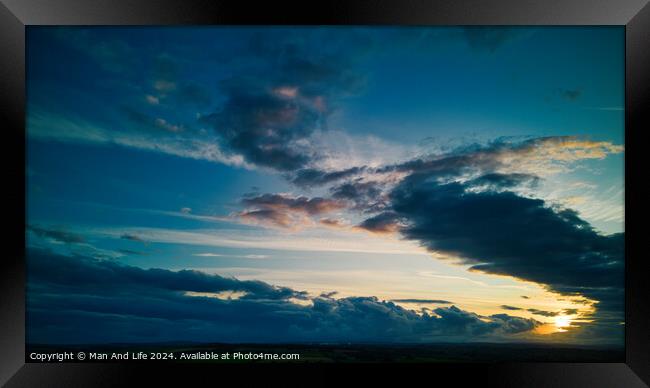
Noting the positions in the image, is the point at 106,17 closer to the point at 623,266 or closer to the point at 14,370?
the point at 14,370

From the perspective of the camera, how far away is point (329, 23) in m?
5.55

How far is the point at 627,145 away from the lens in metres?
5.62

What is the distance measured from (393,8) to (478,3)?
0.92 meters

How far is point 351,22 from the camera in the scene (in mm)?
5504

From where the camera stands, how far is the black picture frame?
544 centimetres

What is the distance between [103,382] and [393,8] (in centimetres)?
520

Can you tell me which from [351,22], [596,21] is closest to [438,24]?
[351,22]

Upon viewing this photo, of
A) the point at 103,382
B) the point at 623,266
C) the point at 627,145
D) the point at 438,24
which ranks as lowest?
the point at 103,382

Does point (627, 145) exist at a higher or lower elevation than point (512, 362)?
higher

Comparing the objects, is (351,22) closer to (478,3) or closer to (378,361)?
(478,3)

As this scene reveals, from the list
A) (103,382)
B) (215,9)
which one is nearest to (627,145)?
(215,9)

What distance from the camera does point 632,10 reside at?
545 centimetres

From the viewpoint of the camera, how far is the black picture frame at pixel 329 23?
544cm

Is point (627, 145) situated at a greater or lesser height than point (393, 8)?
lesser
